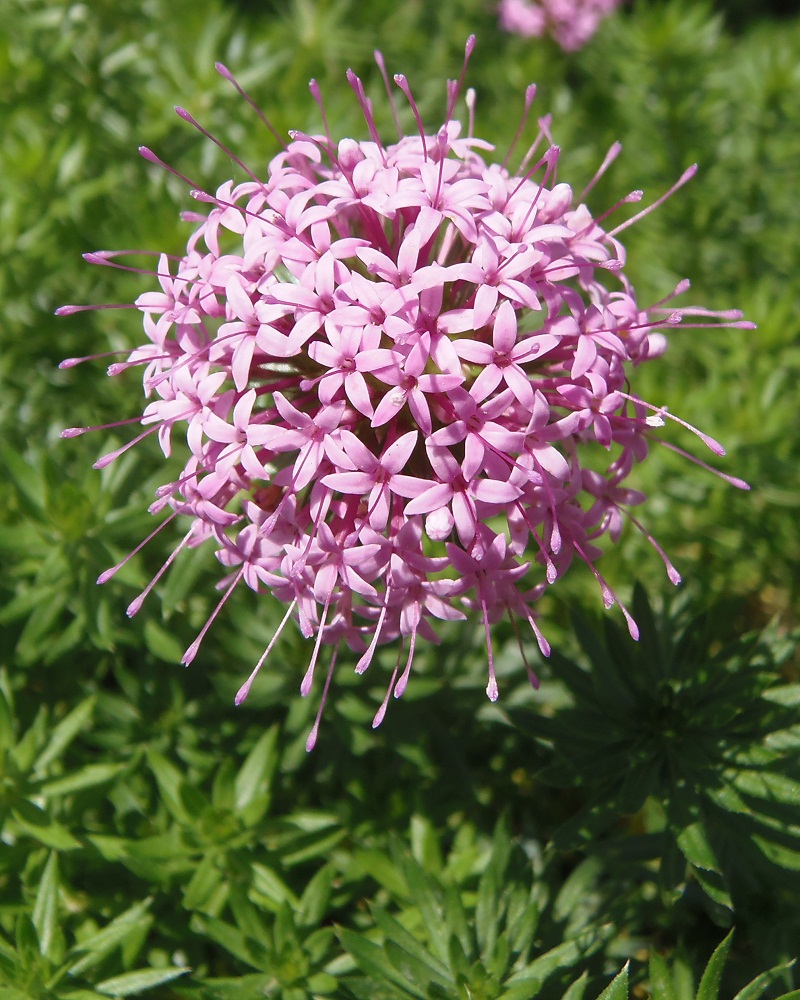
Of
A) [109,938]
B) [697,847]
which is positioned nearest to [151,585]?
[109,938]

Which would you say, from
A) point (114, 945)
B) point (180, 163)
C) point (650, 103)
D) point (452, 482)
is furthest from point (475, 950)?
point (650, 103)

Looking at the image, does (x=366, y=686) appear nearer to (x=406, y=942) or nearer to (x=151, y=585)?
(x=406, y=942)

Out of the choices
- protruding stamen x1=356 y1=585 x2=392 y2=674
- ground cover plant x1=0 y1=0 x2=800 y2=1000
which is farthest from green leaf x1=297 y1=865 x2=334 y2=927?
protruding stamen x1=356 y1=585 x2=392 y2=674

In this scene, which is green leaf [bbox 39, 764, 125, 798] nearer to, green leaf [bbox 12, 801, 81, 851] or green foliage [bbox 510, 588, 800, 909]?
green leaf [bbox 12, 801, 81, 851]

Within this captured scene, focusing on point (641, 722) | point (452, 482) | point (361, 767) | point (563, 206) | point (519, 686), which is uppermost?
point (563, 206)

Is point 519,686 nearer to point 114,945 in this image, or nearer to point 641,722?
point 641,722
